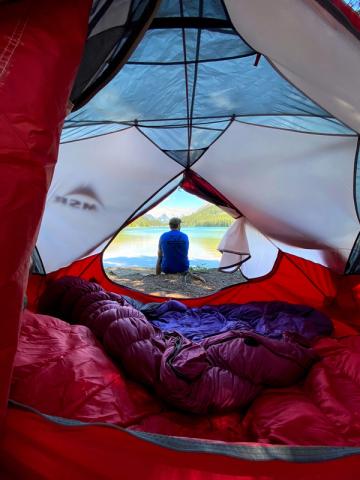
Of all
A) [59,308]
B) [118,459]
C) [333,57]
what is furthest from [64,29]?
[59,308]

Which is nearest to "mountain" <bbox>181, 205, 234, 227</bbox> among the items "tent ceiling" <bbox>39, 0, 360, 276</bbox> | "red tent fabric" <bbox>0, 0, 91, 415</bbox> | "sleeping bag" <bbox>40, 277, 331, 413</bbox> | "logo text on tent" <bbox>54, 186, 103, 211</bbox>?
"tent ceiling" <bbox>39, 0, 360, 276</bbox>

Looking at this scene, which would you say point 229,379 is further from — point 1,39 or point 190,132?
point 190,132

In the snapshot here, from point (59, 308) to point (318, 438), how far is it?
1.18 meters

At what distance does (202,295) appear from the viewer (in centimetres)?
245

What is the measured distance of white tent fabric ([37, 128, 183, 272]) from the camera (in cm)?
204

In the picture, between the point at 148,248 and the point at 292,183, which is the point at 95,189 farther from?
the point at 148,248

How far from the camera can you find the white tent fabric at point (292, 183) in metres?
1.87

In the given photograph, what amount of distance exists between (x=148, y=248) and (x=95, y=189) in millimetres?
3069

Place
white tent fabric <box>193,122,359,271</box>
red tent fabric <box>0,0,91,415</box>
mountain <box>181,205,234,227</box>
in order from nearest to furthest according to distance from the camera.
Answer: red tent fabric <box>0,0,91,415</box> < white tent fabric <box>193,122,359,271</box> < mountain <box>181,205,234,227</box>

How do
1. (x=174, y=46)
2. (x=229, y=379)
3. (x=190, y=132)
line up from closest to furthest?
(x=229, y=379)
(x=174, y=46)
(x=190, y=132)

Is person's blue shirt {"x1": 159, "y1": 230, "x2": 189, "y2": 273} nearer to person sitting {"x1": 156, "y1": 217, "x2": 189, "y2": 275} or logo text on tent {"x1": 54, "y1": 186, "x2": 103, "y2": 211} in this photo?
person sitting {"x1": 156, "y1": 217, "x2": 189, "y2": 275}

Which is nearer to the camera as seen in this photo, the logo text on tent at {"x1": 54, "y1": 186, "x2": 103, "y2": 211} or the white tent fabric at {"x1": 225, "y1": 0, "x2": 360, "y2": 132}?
the white tent fabric at {"x1": 225, "y1": 0, "x2": 360, "y2": 132}

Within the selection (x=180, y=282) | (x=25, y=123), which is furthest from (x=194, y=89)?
(x=180, y=282)

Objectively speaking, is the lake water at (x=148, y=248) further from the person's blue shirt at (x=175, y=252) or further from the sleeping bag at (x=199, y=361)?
the sleeping bag at (x=199, y=361)
